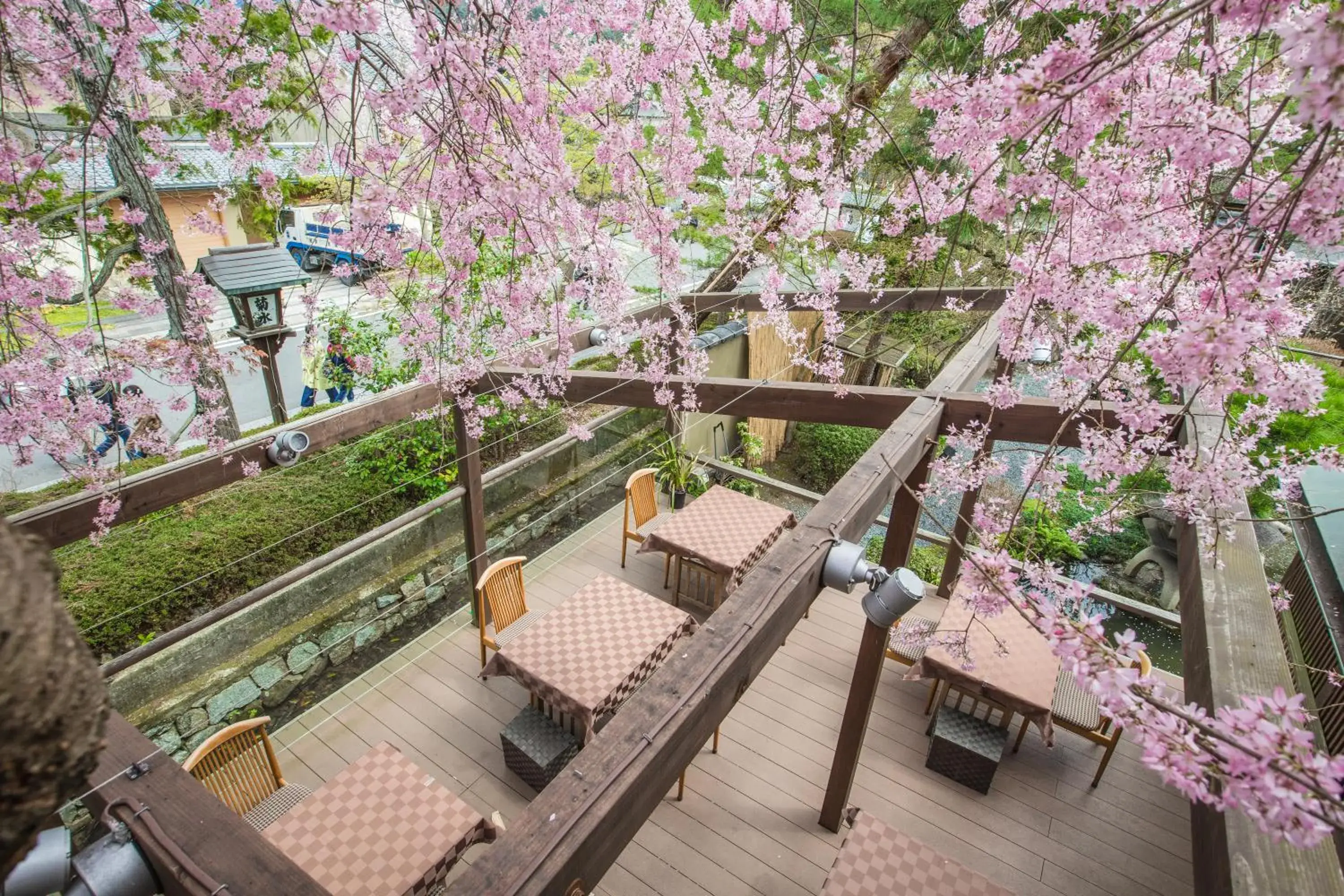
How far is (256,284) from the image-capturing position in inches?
140

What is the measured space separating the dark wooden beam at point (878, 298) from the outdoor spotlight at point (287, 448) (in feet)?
8.68

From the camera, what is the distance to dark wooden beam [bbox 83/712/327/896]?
136 centimetres

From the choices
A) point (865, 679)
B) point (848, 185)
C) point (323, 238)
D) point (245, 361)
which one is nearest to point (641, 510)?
point (865, 679)

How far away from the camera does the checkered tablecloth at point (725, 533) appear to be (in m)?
4.40

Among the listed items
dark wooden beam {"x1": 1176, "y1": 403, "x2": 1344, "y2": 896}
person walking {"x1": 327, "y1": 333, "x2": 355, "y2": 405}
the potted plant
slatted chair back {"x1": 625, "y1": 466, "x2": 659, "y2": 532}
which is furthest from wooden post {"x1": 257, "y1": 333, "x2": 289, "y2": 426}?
dark wooden beam {"x1": 1176, "y1": 403, "x2": 1344, "y2": 896}

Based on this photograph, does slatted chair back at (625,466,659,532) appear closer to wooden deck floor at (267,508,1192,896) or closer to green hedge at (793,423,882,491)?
wooden deck floor at (267,508,1192,896)

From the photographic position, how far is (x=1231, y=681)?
1491 millimetres

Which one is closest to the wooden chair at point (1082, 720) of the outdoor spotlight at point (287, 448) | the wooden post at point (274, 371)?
the outdoor spotlight at point (287, 448)

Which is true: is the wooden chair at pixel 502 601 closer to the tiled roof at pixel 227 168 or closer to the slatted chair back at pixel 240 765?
the slatted chair back at pixel 240 765

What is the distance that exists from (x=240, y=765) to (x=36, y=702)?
2960 mm

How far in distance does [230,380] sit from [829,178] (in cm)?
861

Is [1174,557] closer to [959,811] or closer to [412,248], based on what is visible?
[959,811]

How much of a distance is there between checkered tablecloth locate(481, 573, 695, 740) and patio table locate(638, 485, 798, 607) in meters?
0.60

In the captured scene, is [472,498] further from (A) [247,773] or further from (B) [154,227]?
(B) [154,227]
